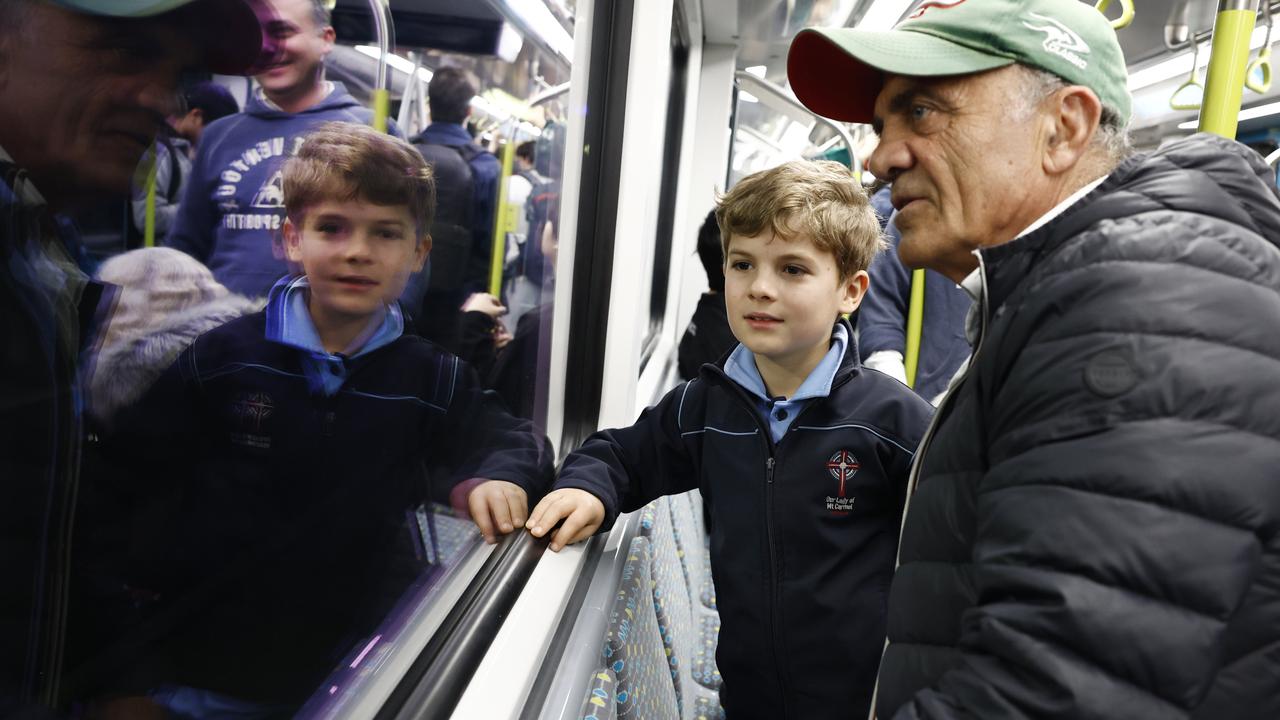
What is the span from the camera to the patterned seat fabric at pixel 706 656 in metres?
2.07

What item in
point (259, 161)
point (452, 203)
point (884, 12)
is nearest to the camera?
point (259, 161)

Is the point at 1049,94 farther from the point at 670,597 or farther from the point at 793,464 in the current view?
the point at 670,597

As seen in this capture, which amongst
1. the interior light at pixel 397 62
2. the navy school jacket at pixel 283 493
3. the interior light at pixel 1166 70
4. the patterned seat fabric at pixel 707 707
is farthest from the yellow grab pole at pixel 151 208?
the interior light at pixel 1166 70

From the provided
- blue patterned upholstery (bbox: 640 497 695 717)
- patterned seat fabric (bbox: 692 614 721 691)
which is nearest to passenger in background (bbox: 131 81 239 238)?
blue patterned upholstery (bbox: 640 497 695 717)

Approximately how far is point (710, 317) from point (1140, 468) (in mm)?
2672

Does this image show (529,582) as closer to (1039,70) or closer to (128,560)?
(128,560)

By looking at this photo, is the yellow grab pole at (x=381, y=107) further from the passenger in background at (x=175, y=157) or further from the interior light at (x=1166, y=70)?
the interior light at (x=1166, y=70)

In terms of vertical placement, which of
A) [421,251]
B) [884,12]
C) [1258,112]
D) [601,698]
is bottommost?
[601,698]

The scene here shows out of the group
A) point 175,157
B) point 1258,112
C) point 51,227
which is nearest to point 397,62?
point 175,157

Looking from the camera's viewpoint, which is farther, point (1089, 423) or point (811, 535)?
point (811, 535)

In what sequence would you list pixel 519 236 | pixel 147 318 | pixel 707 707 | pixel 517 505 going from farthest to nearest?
1. pixel 707 707
2. pixel 519 236
3. pixel 517 505
4. pixel 147 318

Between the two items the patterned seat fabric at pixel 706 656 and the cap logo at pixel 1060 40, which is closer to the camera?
the cap logo at pixel 1060 40

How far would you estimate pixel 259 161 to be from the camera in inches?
30.1

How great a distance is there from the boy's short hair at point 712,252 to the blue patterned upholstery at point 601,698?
216 centimetres
